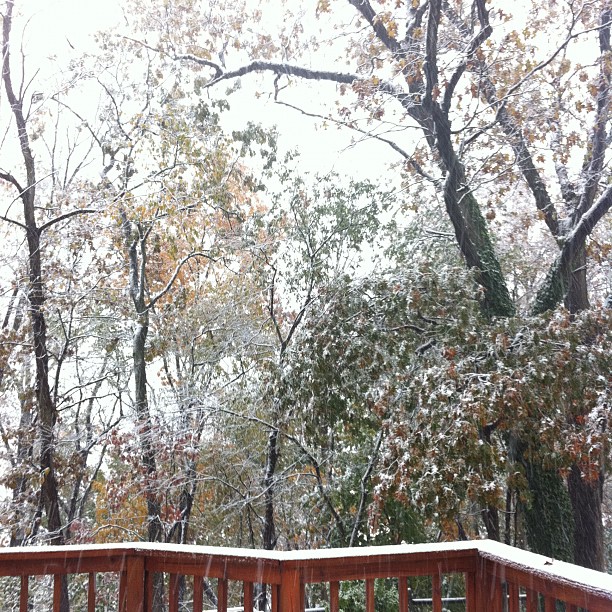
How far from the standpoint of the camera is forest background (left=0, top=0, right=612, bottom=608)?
5.34 m

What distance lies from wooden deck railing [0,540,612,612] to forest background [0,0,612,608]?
3065mm

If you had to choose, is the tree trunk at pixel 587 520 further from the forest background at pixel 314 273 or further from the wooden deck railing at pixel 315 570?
the wooden deck railing at pixel 315 570

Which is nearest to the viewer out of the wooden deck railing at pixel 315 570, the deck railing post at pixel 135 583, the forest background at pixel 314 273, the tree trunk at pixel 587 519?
the wooden deck railing at pixel 315 570

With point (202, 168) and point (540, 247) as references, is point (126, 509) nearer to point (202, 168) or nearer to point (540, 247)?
point (202, 168)

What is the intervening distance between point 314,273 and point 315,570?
6.39 meters

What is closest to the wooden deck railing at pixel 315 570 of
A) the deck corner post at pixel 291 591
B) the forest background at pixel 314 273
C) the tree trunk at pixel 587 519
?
the deck corner post at pixel 291 591

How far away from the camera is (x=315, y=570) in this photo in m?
1.49

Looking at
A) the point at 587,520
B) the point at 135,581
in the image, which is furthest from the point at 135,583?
the point at 587,520

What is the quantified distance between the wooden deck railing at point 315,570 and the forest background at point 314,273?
3.06 meters

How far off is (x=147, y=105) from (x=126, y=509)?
5249 millimetres

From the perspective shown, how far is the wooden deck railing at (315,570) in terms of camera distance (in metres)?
1.40

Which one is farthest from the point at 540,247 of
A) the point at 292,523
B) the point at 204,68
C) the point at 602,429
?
the point at 204,68

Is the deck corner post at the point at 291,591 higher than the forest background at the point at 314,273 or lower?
lower

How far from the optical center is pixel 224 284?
350 inches
